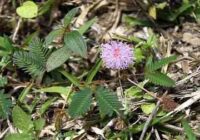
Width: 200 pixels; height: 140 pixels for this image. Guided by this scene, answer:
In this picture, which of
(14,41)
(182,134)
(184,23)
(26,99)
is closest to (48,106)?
(26,99)

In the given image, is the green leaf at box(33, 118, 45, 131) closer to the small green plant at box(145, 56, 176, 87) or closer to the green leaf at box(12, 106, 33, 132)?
the green leaf at box(12, 106, 33, 132)

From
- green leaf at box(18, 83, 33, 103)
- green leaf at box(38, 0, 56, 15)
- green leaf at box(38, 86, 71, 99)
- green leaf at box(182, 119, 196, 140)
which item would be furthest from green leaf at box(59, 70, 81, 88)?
green leaf at box(182, 119, 196, 140)

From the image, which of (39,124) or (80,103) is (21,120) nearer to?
(39,124)

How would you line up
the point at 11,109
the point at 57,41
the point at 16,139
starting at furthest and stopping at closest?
1. the point at 57,41
2. the point at 11,109
3. the point at 16,139

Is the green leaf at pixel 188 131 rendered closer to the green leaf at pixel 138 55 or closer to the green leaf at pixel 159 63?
the green leaf at pixel 159 63

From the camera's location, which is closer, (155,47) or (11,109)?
(11,109)

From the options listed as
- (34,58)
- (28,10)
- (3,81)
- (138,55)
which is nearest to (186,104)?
(138,55)

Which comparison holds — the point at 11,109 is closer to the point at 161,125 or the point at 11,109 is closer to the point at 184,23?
the point at 161,125

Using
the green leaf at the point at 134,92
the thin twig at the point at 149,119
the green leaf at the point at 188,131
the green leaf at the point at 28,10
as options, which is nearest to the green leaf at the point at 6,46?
the green leaf at the point at 28,10
